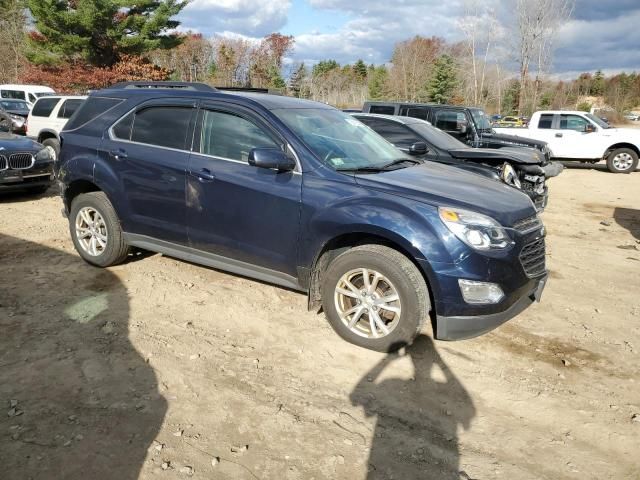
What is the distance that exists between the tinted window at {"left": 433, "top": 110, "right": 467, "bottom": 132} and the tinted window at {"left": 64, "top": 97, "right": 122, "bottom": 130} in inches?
315

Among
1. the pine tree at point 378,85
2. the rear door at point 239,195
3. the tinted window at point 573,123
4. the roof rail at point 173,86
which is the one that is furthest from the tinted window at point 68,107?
the pine tree at point 378,85

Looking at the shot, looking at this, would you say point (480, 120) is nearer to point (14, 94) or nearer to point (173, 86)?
point (173, 86)

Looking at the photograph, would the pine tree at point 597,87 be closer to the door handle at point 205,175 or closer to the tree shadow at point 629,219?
the tree shadow at point 629,219

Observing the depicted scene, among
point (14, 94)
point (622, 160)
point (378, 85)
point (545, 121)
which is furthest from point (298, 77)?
point (622, 160)

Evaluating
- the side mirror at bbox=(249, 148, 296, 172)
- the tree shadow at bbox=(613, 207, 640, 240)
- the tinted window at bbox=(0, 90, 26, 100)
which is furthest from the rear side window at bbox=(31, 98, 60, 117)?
the tree shadow at bbox=(613, 207, 640, 240)

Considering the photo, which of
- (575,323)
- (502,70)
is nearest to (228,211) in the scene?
(575,323)

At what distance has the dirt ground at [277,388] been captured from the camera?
8.38ft

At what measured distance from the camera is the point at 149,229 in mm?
4605

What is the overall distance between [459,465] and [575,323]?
2.33 m

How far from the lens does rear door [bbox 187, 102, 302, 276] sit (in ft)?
12.6

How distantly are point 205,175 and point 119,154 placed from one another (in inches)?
43.4

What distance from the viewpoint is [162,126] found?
4.49 meters

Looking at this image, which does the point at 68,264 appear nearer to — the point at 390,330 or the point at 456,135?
the point at 390,330

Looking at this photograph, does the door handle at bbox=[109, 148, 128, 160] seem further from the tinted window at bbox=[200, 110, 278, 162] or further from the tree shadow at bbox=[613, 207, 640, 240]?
the tree shadow at bbox=[613, 207, 640, 240]
